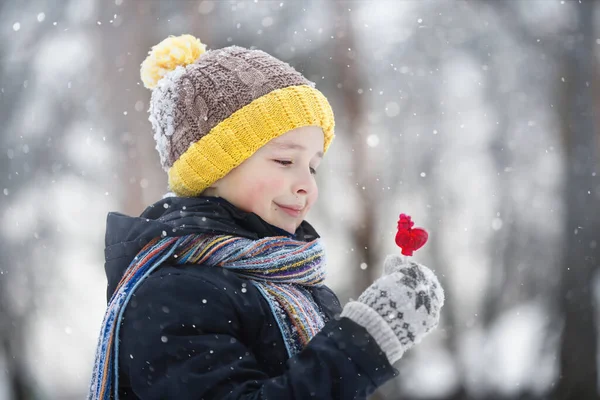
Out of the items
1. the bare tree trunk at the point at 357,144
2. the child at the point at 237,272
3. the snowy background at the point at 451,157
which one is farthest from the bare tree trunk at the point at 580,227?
the child at the point at 237,272

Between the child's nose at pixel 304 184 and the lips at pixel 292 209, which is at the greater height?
the child's nose at pixel 304 184

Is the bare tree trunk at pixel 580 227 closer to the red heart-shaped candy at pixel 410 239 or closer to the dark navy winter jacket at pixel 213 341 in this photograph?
the red heart-shaped candy at pixel 410 239

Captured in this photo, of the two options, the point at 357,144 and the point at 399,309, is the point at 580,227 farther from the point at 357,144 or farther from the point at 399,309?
the point at 399,309

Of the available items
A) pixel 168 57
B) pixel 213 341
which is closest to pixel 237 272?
pixel 213 341

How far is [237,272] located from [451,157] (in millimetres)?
2198

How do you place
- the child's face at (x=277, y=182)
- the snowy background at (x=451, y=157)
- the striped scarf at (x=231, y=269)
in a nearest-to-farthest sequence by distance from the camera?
the striped scarf at (x=231, y=269)
the child's face at (x=277, y=182)
the snowy background at (x=451, y=157)

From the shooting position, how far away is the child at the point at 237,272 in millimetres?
983

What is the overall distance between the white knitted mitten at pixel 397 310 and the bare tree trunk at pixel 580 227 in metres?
2.40

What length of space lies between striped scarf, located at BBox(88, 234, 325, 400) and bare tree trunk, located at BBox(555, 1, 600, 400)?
2410mm

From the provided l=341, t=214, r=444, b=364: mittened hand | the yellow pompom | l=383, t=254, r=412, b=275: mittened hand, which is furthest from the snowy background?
l=341, t=214, r=444, b=364: mittened hand

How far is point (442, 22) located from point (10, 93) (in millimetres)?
2534

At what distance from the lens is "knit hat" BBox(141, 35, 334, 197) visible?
4.17 ft

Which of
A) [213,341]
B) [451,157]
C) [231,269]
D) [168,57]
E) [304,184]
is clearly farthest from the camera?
[451,157]

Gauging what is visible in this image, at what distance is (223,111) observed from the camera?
1.30m
